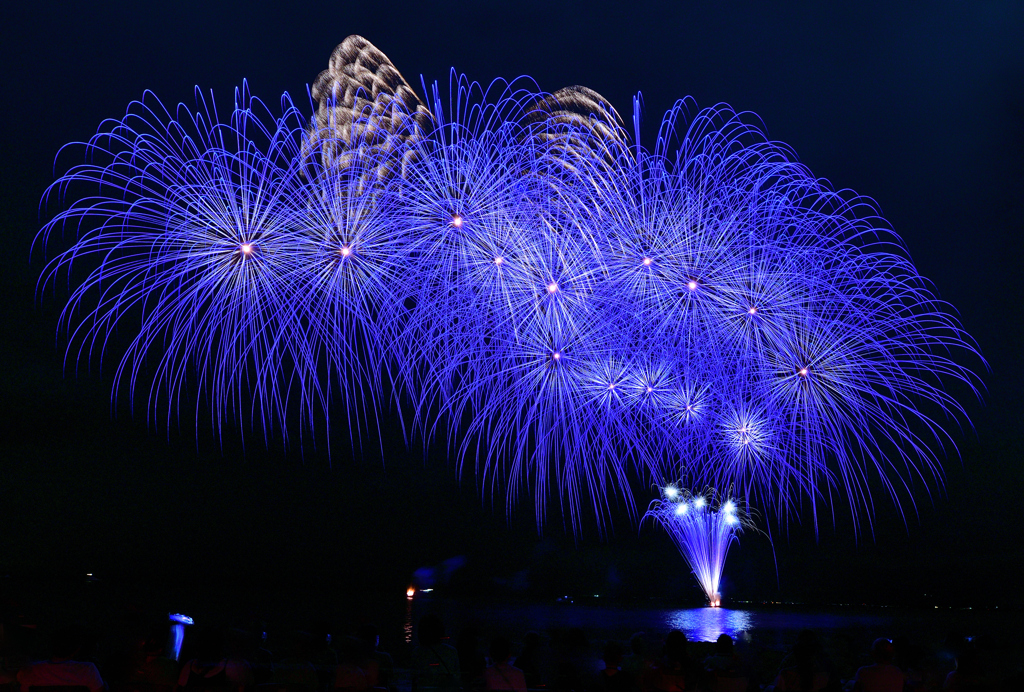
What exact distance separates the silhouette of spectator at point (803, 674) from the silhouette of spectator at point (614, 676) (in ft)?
6.66

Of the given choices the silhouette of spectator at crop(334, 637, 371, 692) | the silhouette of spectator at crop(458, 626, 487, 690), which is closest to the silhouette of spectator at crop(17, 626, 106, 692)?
the silhouette of spectator at crop(334, 637, 371, 692)

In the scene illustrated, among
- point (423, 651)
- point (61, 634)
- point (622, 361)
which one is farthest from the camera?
point (622, 361)

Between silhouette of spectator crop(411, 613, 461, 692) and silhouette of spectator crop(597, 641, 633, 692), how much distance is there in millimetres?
2015

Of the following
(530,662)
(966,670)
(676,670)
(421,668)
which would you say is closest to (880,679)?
(966,670)

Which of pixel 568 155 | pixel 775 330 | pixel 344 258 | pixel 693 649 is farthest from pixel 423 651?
pixel 775 330

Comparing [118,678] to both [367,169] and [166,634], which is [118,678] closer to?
[166,634]

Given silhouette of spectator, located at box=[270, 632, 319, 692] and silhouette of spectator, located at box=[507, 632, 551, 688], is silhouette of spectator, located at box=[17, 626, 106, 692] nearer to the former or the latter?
silhouette of spectator, located at box=[270, 632, 319, 692]

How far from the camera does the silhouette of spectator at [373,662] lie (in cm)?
988

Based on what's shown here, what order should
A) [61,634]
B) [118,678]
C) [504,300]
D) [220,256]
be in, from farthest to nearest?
[504,300] < [220,256] < [118,678] < [61,634]

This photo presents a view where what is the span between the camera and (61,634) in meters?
8.41

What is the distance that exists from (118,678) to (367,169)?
15.5 metres

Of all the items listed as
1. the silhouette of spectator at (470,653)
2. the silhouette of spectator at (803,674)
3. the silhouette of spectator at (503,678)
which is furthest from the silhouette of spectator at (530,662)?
the silhouette of spectator at (803,674)

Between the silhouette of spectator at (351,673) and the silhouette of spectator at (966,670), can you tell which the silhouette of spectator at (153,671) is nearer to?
the silhouette of spectator at (351,673)

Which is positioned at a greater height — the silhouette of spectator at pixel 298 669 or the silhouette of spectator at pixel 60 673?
the silhouette of spectator at pixel 60 673
